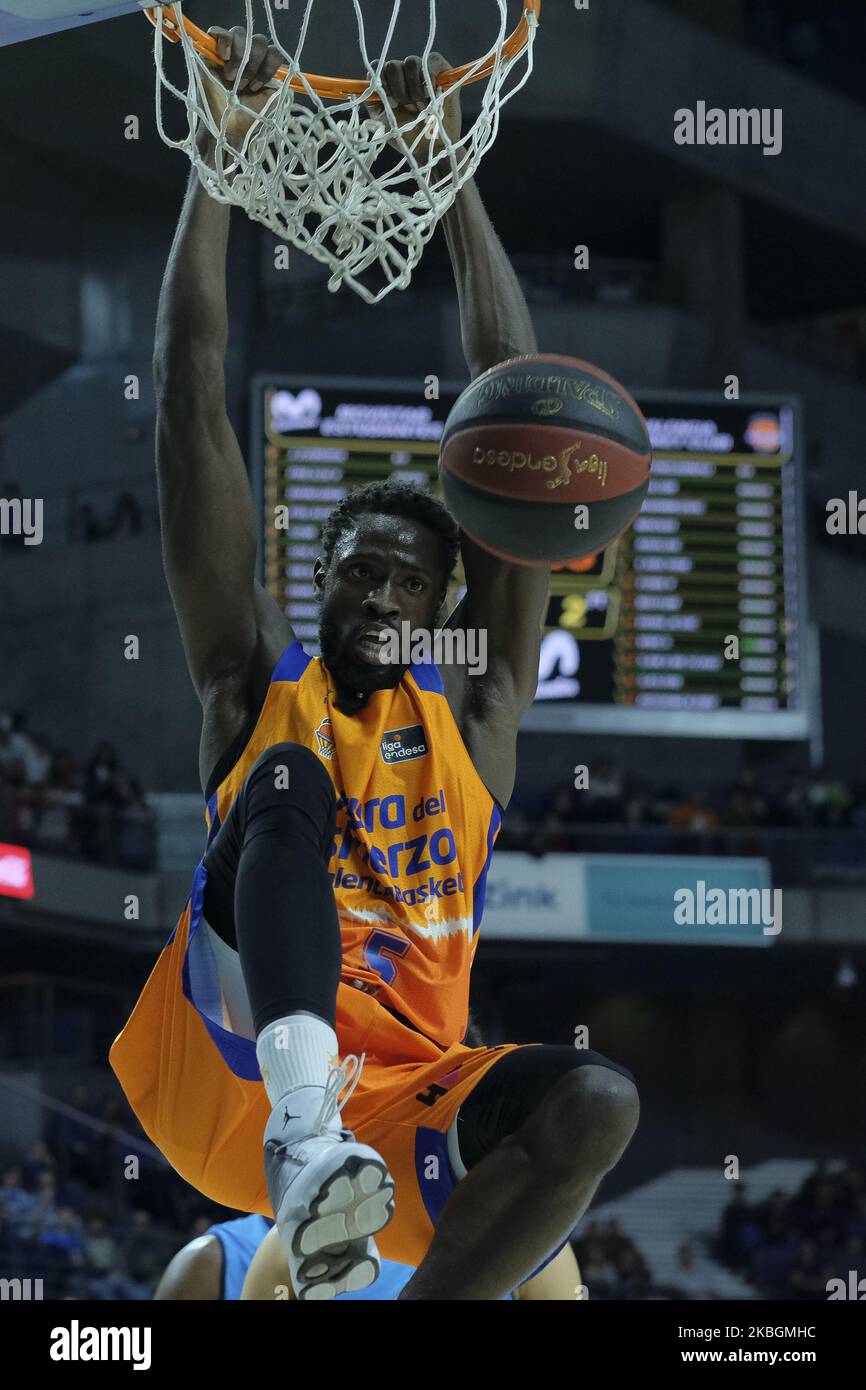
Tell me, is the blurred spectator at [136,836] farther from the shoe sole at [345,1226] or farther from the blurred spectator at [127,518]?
the shoe sole at [345,1226]

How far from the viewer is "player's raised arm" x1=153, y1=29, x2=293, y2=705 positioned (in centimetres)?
351

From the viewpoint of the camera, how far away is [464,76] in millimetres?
4027

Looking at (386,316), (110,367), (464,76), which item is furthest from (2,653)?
(464,76)

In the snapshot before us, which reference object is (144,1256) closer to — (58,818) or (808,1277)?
(58,818)

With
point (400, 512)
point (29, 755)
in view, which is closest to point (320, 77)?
point (400, 512)

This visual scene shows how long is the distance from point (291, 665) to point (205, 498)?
1.17 ft

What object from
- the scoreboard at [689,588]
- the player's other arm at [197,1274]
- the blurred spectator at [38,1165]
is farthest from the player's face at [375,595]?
the blurred spectator at [38,1165]

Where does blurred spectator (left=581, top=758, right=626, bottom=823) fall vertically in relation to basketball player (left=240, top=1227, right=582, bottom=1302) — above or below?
above

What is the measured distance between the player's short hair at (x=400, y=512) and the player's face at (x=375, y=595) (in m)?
0.02

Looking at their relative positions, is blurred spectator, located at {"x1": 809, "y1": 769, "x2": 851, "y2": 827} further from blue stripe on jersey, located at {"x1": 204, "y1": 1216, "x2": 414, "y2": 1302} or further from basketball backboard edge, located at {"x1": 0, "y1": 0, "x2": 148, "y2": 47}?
basketball backboard edge, located at {"x1": 0, "y1": 0, "x2": 148, "y2": 47}

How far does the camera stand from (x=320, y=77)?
13.3 ft

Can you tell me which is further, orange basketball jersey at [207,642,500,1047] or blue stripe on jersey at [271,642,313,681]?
blue stripe on jersey at [271,642,313,681]

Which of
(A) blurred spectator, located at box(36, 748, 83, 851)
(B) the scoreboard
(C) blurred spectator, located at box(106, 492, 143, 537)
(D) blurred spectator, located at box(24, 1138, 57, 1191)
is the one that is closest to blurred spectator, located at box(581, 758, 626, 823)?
(B) the scoreboard

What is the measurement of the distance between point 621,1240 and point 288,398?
5.60 meters
